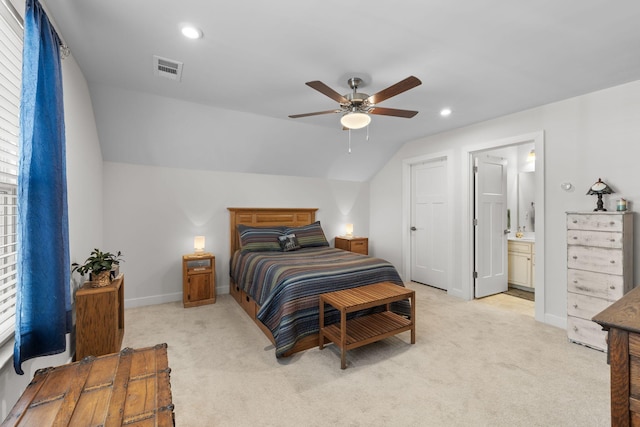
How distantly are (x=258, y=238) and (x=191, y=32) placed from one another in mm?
2731

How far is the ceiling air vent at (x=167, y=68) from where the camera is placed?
8.12 ft

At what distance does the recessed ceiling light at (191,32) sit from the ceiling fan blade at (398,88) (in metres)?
1.39

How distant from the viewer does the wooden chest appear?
104 cm

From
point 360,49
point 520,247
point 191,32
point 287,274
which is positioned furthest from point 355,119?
point 520,247

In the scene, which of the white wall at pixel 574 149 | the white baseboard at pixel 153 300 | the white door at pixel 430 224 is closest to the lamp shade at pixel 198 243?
the white baseboard at pixel 153 300

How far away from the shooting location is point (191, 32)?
81.0 inches

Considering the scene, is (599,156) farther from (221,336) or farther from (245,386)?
(221,336)

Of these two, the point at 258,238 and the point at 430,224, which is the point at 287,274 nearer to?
the point at 258,238

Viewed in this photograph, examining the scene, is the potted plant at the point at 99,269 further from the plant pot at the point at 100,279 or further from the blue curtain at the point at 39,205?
the blue curtain at the point at 39,205

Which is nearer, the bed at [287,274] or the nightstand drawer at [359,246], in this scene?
the bed at [287,274]

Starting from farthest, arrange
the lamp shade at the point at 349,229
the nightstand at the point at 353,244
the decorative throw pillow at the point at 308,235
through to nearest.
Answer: the lamp shade at the point at 349,229, the nightstand at the point at 353,244, the decorative throw pillow at the point at 308,235

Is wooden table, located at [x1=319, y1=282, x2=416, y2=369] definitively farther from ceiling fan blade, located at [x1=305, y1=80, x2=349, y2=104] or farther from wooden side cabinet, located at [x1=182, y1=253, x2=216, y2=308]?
wooden side cabinet, located at [x1=182, y1=253, x2=216, y2=308]

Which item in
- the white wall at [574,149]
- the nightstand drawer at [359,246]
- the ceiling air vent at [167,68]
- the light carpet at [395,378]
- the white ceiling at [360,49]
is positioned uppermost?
the ceiling air vent at [167,68]

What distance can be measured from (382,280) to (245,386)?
167cm
